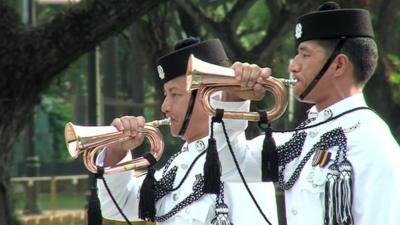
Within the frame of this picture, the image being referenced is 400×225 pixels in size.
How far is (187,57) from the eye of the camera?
4656 mm

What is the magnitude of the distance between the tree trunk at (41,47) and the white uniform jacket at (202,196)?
3.73 metres

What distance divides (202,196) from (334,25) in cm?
102

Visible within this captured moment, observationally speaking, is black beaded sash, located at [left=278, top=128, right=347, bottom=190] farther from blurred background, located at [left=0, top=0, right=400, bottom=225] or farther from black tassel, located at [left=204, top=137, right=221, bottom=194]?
blurred background, located at [left=0, top=0, right=400, bottom=225]

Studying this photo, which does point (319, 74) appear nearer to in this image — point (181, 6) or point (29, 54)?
point (29, 54)

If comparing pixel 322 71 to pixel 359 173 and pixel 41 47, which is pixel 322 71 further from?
pixel 41 47

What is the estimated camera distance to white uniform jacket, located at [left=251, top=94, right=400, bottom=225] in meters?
3.45

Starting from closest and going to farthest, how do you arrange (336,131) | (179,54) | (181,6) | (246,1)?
(336,131) → (179,54) → (181,6) → (246,1)

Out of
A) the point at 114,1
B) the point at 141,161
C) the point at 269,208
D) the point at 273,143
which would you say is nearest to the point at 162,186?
the point at 141,161

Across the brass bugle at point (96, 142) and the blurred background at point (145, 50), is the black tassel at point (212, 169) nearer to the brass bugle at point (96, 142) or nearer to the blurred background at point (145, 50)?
the brass bugle at point (96, 142)

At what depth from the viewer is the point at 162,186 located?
455cm

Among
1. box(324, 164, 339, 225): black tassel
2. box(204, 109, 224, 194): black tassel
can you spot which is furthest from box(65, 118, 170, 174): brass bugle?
box(324, 164, 339, 225): black tassel

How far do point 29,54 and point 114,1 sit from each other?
83 cm

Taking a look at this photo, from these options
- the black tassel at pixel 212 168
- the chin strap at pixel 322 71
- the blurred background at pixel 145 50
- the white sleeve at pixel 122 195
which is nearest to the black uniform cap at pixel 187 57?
the white sleeve at pixel 122 195

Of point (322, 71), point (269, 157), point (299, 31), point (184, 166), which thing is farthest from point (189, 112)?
point (322, 71)
